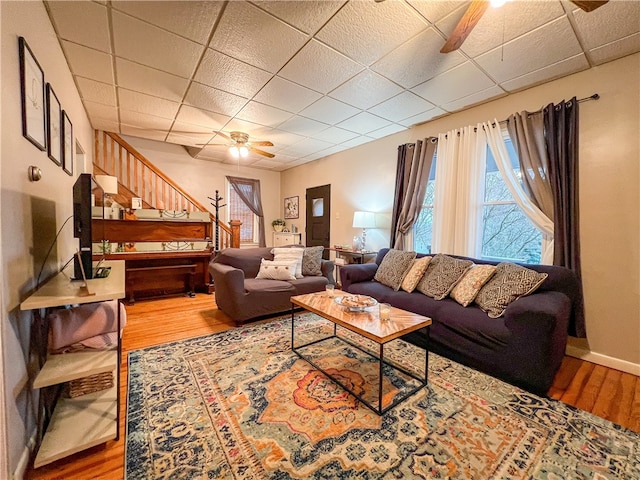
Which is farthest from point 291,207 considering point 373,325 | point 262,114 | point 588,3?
point 588,3

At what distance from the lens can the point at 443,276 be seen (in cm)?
263

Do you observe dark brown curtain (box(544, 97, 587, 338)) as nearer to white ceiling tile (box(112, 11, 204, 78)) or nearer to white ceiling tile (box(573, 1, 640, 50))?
white ceiling tile (box(573, 1, 640, 50))

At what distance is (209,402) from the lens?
5.50 feet

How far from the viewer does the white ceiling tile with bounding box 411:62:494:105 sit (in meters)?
2.36

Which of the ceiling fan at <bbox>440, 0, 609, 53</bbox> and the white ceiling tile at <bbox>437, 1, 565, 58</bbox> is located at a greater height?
the white ceiling tile at <bbox>437, 1, 565, 58</bbox>

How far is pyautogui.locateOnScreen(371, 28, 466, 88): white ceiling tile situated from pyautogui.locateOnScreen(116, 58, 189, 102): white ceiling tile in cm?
193

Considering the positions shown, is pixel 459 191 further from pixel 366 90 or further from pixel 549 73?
pixel 366 90

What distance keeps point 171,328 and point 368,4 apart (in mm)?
3358

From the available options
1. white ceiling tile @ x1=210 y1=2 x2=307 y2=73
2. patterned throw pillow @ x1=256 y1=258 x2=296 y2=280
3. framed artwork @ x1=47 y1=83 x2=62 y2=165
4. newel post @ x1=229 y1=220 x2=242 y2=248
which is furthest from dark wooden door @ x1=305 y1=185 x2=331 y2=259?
framed artwork @ x1=47 y1=83 x2=62 y2=165

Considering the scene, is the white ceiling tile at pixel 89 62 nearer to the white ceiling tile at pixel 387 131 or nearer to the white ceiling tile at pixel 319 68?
the white ceiling tile at pixel 319 68

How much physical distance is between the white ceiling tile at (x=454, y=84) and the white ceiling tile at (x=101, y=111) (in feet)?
11.7

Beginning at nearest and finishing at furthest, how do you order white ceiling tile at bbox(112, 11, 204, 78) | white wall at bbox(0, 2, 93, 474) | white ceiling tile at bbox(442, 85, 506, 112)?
1. white wall at bbox(0, 2, 93, 474)
2. white ceiling tile at bbox(112, 11, 204, 78)
3. white ceiling tile at bbox(442, 85, 506, 112)

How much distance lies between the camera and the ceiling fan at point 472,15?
1341 mm

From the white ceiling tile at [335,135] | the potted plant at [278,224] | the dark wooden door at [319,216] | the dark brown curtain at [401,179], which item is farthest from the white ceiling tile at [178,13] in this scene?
the potted plant at [278,224]
